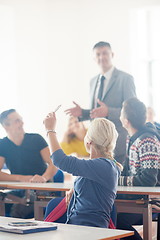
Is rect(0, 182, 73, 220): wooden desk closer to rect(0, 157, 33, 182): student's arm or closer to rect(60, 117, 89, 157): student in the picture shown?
rect(0, 157, 33, 182): student's arm

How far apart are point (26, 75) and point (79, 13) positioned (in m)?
1.26

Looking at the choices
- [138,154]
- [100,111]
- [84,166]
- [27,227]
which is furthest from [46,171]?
[27,227]

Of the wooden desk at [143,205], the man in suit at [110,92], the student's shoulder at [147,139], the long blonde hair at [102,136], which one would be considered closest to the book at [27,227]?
the long blonde hair at [102,136]

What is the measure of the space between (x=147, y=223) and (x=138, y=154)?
53 cm

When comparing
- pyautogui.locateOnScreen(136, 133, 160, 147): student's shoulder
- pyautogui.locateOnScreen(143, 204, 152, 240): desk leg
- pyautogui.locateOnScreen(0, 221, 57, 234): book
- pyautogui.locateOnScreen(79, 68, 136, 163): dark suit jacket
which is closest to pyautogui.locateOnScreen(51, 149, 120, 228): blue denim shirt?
pyautogui.locateOnScreen(143, 204, 152, 240): desk leg

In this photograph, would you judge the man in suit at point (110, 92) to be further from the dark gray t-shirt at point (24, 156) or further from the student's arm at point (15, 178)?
the student's arm at point (15, 178)

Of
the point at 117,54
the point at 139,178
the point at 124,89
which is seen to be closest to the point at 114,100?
the point at 124,89

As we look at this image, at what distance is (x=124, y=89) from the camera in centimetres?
453

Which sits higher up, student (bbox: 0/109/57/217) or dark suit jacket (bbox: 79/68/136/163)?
dark suit jacket (bbox: 79/68/136/163)

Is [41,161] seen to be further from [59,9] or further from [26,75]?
[59,9]

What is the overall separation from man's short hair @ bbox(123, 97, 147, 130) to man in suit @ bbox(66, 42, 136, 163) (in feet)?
2.10

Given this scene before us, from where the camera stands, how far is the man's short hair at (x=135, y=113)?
11.9 feet

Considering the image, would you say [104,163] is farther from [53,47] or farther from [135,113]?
[53,47]

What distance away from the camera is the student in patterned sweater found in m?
3.45
